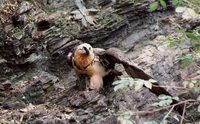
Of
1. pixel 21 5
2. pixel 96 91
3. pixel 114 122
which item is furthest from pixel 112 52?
pixel 21 5

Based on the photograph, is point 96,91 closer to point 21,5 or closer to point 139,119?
point 139,119

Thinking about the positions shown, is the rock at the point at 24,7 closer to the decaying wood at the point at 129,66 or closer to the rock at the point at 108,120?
the decaying wood at the point at 129,66

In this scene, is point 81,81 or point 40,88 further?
point 40,88

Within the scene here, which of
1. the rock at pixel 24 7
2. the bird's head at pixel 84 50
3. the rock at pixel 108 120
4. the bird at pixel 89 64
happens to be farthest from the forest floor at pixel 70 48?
the bird's head at pixel 84 50

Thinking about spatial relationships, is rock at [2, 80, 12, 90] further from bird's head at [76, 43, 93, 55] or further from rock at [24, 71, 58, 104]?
bird's head at [76, 43, 93, 55]

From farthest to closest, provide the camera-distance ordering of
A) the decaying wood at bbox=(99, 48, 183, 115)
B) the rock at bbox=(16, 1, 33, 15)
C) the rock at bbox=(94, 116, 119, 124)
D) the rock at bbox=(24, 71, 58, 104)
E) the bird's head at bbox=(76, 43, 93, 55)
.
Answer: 1. the rock at bbox=(16, 1, 33, 15)
2. the rock at bbox=(24, 71, 58, 104)
3. the bird's head at bbox=(76, 43, 93, 55)
4. the rock at bbox=(94, 116, 119, 124)
5. the decaying wood at bbox=(99, 48, 183, 115)

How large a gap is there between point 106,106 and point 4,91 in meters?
1.26

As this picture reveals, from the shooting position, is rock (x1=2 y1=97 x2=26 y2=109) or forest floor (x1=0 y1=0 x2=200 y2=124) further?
rock (x1=2 y1=97 x2=26 y2=109)

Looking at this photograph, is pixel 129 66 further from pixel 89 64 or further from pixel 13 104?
pixel 13 104

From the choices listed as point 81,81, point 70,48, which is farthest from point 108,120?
point 70,48

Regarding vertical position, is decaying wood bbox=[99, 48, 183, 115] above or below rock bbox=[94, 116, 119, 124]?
above

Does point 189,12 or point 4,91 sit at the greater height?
point 189,12

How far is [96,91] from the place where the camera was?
4.36 metres

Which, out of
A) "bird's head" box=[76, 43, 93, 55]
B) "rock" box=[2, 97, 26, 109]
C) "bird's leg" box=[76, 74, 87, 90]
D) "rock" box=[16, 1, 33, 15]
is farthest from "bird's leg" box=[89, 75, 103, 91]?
"rock" box=[16, 1, 33, 15]
